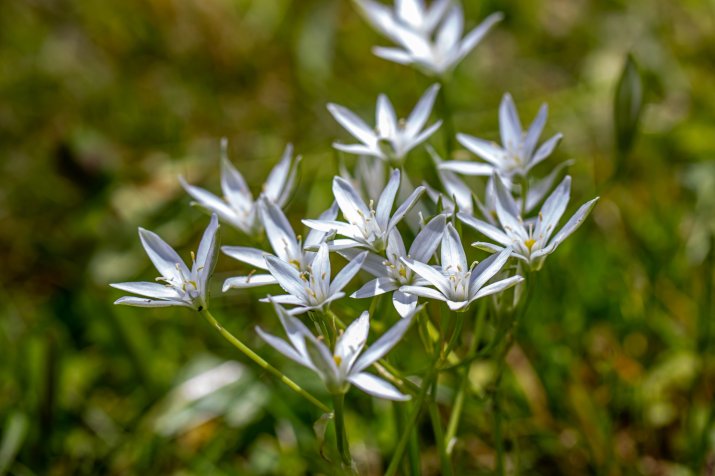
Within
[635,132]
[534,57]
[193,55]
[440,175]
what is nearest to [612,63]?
[534,57]

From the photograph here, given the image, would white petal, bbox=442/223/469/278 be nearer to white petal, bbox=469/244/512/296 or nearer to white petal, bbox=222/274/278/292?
white petal, bbox=469/244/512/296

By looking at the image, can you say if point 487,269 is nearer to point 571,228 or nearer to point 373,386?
point 571,228

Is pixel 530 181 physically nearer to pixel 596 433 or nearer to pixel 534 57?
pixel 596 433

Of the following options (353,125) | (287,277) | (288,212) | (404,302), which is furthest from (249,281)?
(288,212)

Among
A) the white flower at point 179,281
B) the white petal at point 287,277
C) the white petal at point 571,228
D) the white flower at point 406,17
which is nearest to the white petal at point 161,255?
the white flower at point 179,281

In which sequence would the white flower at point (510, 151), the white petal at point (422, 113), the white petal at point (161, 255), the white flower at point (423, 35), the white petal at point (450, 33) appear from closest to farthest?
the white petal at point (161, 255) → the white flower at point (510, 151) → the white petal at point (422, 113) → the white flower at point (423, 35) → the white petal at point (450, 33)

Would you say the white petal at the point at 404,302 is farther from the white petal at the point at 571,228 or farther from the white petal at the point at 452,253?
the white petal at the point at 571,228
